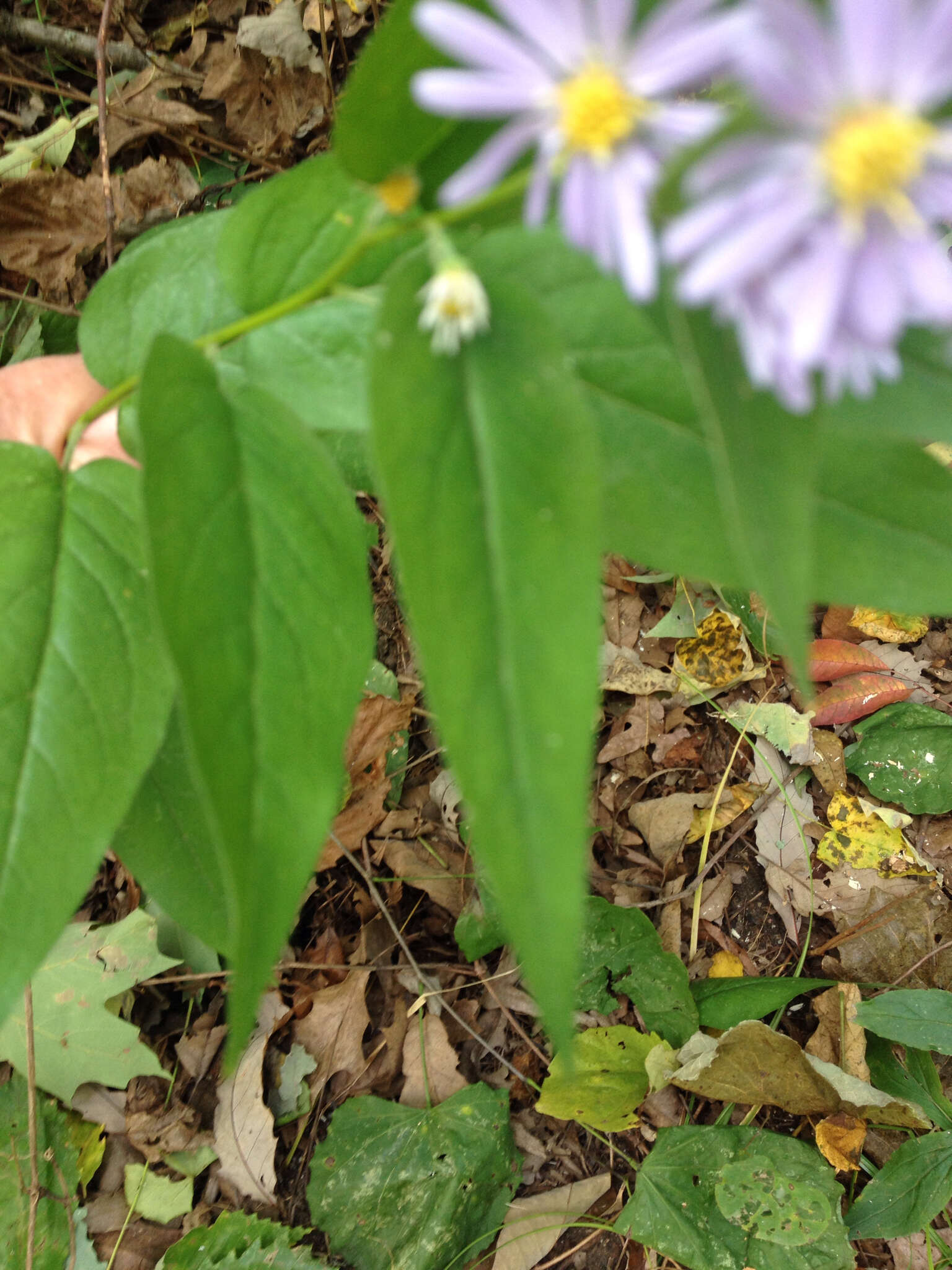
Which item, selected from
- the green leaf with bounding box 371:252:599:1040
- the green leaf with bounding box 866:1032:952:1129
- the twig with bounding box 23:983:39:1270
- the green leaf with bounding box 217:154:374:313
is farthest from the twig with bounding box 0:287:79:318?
the green leaf with bounding box 866:1032:952:1129

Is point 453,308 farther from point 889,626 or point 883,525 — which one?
point 889,626

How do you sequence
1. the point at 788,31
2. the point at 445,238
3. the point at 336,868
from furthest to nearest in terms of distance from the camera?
the point at 336,868
the point at 445,238
the point at 788,31

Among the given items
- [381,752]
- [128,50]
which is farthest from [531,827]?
[128,50]

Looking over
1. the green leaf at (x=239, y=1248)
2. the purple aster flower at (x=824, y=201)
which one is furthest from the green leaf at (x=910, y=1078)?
the purple aster flower at (x=824, y=201)

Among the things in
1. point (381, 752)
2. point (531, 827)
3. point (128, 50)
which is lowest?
point (381, 752)

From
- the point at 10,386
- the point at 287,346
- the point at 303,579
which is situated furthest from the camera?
the point at 10,386

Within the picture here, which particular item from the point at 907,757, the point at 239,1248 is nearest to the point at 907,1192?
the point at 907,757

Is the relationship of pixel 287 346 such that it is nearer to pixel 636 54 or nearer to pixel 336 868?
pixel 636 54

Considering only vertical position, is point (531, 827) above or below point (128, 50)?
below
